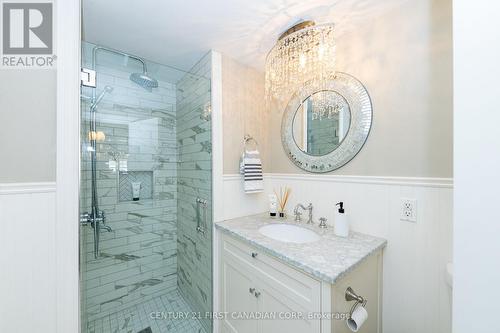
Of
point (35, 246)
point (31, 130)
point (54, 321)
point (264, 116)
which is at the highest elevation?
point (264, 116)

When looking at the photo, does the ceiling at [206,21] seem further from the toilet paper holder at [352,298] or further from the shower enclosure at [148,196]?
the toilet paper holder at [352,298]

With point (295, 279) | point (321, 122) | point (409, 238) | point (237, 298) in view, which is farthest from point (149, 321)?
point (321, 122)

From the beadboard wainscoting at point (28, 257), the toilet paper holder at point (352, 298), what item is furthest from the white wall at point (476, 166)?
the beadboard wainscoting at point (28, 257)

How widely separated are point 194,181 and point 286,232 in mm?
940

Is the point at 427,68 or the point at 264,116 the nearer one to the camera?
the point at 427,68

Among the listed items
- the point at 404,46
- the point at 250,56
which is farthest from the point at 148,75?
the point at 404,46

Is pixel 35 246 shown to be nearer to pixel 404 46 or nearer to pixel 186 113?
pixel 186 113

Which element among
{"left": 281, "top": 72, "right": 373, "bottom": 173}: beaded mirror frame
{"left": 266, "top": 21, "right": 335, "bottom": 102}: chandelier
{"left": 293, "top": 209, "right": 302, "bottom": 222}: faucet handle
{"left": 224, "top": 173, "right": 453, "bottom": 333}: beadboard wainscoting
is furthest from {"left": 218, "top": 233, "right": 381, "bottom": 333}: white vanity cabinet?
{"left": 266, "top": 21, "right": 335, "bottom": 102}: chandelier

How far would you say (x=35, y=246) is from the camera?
89 centimetres

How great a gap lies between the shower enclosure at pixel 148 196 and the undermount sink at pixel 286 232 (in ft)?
1.66

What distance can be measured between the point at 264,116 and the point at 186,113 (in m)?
0.76

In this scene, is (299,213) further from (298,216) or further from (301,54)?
(301,54)

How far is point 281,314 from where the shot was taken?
1.04 metres
